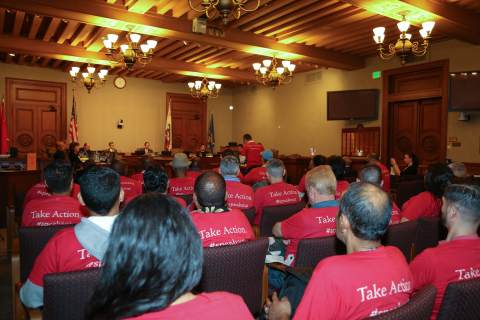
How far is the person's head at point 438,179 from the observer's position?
2729 mm

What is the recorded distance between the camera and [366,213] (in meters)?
1.37

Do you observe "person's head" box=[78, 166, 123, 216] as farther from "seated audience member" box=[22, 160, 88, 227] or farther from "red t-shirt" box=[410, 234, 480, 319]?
"red t-shirt" box=[410, 234, 480, 319]

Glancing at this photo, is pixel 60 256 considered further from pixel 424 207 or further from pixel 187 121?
pixel 187 121

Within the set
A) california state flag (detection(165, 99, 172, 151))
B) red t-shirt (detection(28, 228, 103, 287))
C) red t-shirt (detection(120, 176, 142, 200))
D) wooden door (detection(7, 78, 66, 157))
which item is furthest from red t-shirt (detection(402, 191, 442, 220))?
wooden door (detection(7, 78, 66, 157))

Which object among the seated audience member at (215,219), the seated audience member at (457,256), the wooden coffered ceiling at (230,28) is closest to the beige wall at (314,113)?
the wooden coffered ceiling at (230,28)

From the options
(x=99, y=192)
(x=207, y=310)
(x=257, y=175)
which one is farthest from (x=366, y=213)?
(x=257, y=175)

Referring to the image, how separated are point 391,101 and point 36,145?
1066 centimetres

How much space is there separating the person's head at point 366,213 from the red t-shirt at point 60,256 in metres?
1.16

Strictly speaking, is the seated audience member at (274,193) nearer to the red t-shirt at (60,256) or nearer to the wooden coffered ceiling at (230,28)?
the red t-shirt at (60,256)

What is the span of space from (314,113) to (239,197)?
328 inches

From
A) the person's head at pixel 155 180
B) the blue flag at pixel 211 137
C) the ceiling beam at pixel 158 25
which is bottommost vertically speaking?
the person's head at pixel 155 180

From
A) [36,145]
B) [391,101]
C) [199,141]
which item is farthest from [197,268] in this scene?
[199,141]

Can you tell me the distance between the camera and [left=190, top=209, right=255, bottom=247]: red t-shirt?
1936mm

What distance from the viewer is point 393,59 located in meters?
8.96
